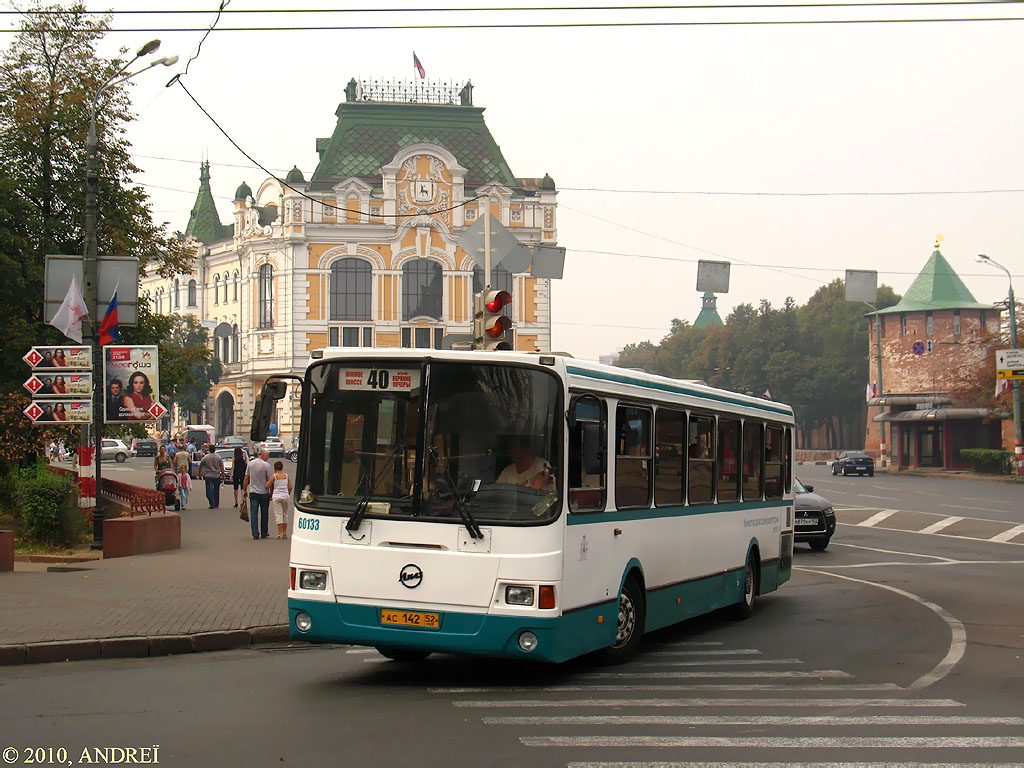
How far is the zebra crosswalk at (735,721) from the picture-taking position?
7.33m

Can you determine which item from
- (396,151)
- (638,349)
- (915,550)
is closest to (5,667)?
(915,550)

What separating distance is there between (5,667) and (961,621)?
10.2m

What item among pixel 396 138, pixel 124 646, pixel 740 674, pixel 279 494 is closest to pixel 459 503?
pixel 740 674

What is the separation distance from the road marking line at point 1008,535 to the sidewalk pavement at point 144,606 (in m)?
16.0

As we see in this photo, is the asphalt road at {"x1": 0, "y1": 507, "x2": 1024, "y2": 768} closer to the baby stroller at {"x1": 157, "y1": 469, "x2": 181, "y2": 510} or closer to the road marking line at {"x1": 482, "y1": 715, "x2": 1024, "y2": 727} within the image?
the road marking line at {"x1": 482, "y1": 715, "x2": 1024, "y2": 727}

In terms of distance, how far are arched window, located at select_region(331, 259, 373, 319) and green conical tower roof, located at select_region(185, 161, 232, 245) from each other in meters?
25.3

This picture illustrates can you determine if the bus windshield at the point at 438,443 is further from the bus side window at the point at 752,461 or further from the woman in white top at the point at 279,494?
the woman in white top at the point at 279,494

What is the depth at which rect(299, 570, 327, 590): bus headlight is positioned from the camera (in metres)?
9.66

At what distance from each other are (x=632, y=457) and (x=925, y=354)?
255 ft

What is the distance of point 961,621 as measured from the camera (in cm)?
1431

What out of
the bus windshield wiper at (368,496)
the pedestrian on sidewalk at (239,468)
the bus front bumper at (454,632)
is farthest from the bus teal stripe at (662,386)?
the pedestrian on sidewalk at (239,468)

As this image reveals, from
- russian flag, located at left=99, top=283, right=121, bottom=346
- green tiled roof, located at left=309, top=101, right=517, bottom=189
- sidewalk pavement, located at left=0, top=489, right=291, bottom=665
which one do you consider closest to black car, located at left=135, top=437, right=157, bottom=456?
green tiled roof, located at left=309, top=101, right=517, bottom=189

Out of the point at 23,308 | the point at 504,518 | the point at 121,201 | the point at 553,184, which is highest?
the point at 553,184

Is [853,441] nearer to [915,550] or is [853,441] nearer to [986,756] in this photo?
[915,550]
